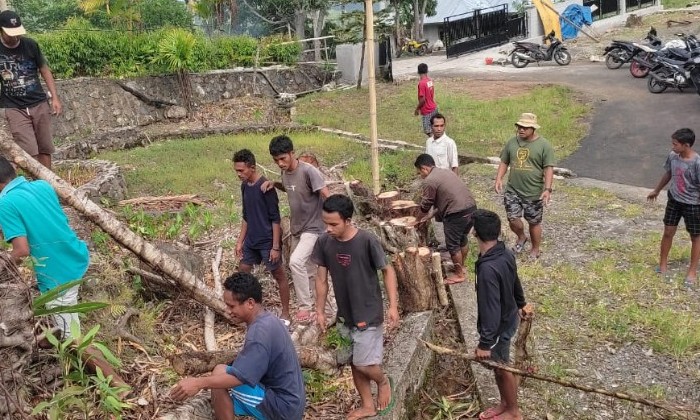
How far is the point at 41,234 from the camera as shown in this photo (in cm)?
382

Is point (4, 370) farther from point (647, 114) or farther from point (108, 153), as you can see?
point (647, 114)

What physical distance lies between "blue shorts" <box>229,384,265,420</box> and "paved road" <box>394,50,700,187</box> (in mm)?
8367

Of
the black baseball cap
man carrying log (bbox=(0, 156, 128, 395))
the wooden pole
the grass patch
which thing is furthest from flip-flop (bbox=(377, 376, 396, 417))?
the grass patch

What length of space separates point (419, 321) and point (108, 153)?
9331mm

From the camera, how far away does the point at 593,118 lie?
1389 centimetres

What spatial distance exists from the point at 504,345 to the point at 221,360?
195cm

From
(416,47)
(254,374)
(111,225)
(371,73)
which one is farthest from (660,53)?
(416,47)

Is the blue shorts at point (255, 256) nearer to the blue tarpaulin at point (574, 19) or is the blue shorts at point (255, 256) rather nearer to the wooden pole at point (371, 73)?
the wooden pole at point (371, 73)

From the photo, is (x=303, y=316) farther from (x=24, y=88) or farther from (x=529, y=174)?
(x=24, y=88)

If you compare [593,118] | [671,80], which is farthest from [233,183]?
[671,80]

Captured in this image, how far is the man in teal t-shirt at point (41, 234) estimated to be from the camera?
12.1 feet

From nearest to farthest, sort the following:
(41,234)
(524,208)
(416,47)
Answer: (41,234)
(524,208)
(416,47)

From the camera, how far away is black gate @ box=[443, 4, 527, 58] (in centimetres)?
2506

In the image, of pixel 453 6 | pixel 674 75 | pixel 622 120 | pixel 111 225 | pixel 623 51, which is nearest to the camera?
pixel 111 225
